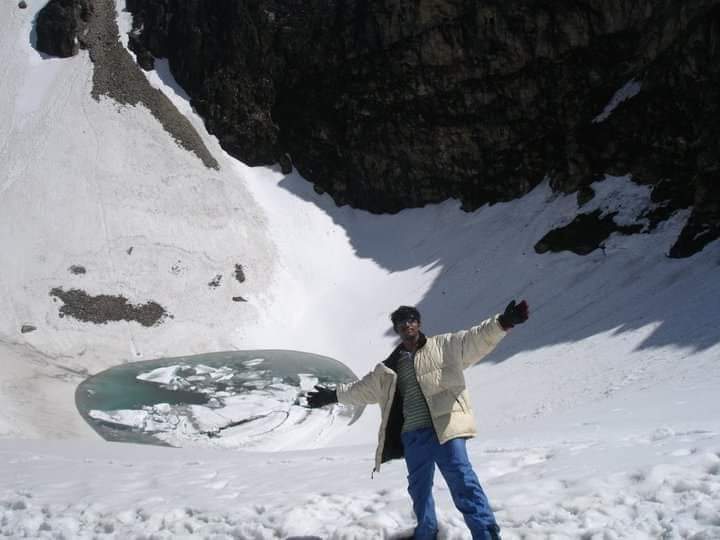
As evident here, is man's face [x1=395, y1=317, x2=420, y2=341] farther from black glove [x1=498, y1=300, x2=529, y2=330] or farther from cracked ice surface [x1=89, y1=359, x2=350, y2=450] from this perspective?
cracked ice surface [x1=89, y1=359, x2=350, y2=450]

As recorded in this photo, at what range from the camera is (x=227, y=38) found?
144 ft

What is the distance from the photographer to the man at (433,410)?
4.88 metres

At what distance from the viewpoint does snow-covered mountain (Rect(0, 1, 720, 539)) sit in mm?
6207

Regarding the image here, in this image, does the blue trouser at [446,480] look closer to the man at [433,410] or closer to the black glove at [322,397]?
the man at [433,410]

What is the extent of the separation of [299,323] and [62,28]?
27.8 meters

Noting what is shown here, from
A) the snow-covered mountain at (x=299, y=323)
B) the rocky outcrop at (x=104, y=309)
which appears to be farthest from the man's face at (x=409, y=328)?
the rocky outcrop at (x=104, y=309)

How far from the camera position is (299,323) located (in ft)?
104

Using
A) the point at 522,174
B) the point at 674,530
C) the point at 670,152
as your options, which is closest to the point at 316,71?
the point at 522,174

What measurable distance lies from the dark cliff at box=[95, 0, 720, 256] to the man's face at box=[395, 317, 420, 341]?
18.7 meters

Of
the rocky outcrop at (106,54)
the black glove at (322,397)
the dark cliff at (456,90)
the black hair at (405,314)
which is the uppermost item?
the rocky outcrop at (106,54)

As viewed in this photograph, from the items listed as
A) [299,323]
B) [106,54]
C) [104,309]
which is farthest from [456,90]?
[106,54]

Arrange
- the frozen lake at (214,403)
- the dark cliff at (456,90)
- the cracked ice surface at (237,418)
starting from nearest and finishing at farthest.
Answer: the cracked ice surface at (237,418)
the frozen lake at (214,403)
the dark cliff at (456,90)

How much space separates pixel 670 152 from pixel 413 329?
2518 cm

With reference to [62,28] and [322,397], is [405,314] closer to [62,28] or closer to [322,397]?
[322,397]
